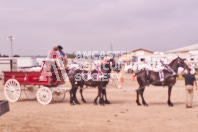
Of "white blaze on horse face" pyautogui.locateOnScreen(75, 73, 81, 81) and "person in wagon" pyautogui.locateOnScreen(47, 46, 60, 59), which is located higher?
"person in wagon" pyautogui.locateOnScreen(47, 46, 60, 59)

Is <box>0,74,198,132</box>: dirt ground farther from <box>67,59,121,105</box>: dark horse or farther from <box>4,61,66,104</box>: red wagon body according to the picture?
<box>4,61,66,104</box>: red wagon body

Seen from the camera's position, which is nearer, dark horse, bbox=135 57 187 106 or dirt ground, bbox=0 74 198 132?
dirt ground, bbox=0 74 198 132

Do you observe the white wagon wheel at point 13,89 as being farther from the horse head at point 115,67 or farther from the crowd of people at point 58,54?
the horse head at point 115,67

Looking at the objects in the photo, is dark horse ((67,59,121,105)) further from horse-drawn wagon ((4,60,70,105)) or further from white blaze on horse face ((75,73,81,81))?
horse-drawn wagon ((4,60,70,105))

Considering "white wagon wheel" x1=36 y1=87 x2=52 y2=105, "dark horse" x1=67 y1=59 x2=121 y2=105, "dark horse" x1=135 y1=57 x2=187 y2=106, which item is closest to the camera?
"dark horse" x1=135 y1=57 x2=187 y2=106

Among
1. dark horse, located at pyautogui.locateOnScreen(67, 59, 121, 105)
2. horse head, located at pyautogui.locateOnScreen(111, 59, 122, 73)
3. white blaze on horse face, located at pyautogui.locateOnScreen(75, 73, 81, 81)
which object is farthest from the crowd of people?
horse head, located at pyautogui.locateOnScreen(111, 59, 122, 73)

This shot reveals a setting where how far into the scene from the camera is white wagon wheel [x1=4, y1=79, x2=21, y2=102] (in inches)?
517

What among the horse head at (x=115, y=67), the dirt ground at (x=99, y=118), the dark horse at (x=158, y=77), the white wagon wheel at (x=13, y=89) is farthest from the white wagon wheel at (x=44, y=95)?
the dark horse at (x=158, y=77)

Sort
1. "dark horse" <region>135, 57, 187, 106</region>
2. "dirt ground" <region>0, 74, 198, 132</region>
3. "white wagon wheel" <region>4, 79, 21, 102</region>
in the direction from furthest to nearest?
"white wagon wheel" <region>4, 79, 21, 102</region>
"dark horse" <region>135, 57, 187, 106</region>
"dirt ground" <region>0, 74, 198, 132</region>

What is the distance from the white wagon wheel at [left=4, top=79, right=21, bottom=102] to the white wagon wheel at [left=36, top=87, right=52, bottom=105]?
1.28 meters

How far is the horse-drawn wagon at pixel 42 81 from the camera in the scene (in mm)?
12500

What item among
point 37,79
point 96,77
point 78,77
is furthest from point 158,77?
point 37,79

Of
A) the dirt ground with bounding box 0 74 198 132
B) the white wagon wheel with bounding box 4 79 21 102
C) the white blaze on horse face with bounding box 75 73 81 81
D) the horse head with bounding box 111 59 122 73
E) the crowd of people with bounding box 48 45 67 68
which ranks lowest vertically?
the dirt ground with bounding box 0 74 198 132

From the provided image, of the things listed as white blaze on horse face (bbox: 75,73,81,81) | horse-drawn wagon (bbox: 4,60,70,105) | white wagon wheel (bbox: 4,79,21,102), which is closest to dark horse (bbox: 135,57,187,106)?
white blaze on horse face (bbox: 75,73,81,81)
